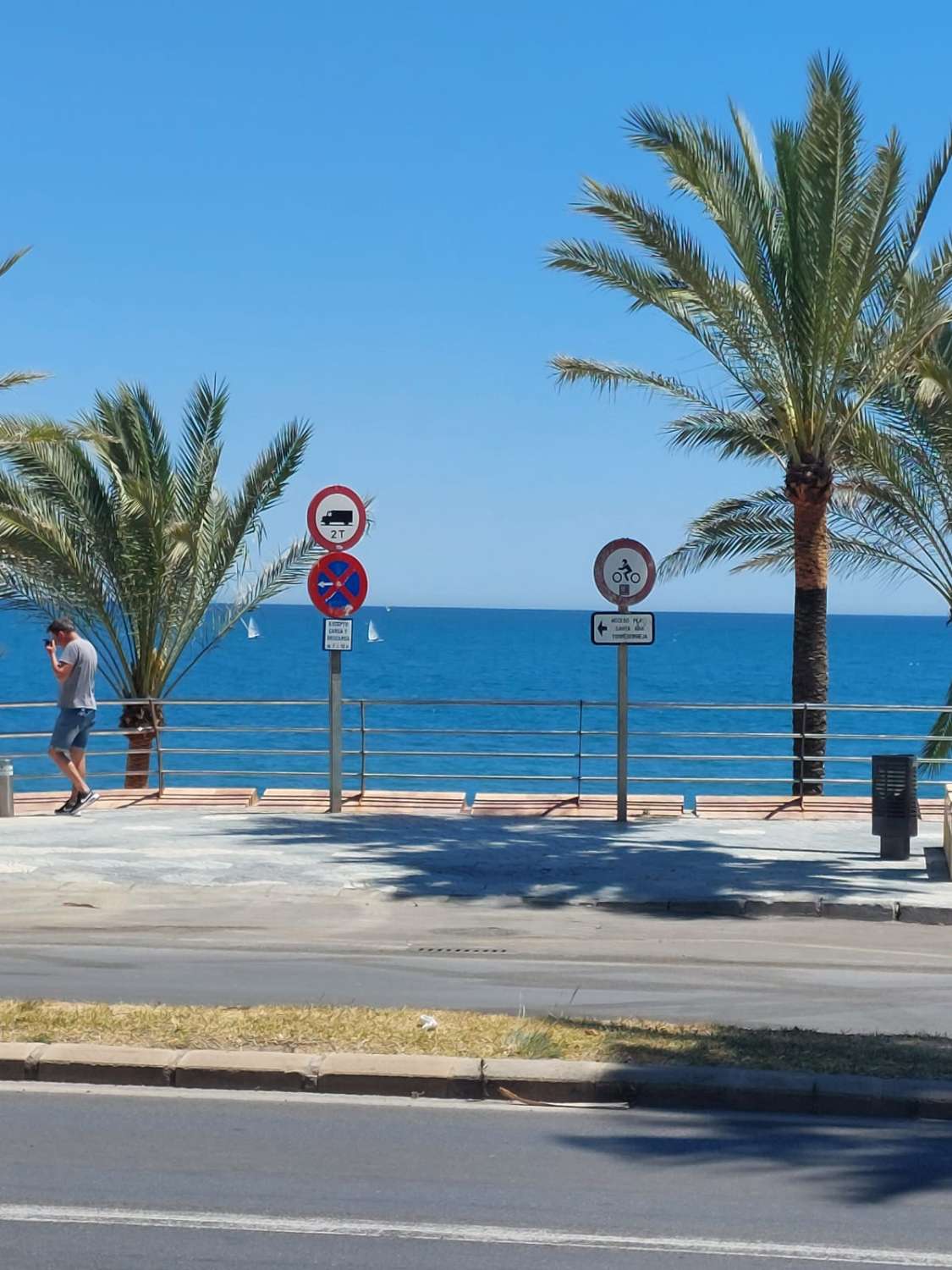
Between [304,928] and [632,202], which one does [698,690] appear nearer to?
[632,202]

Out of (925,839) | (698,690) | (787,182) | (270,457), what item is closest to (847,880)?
(925,839)

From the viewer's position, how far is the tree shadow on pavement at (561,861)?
487 inches

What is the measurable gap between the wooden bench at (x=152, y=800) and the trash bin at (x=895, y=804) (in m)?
6.49

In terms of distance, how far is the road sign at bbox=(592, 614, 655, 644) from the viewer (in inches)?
624

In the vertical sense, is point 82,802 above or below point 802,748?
below

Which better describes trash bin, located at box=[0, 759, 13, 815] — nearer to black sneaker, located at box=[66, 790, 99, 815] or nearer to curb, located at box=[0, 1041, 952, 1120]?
black sneaker, located at box=[66, 790, 99, 815]

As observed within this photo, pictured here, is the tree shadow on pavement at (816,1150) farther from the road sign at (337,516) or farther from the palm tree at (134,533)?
the palm tree at (134,533)

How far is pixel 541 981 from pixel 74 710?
796 centimetres

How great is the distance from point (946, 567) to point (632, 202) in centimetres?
674

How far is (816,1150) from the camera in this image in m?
6.15

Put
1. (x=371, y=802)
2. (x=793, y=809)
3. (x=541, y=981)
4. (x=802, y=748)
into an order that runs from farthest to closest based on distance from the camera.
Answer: (x=802, y=748), (x=793, y=809), (x=371, y=802), (x=541, y=981)

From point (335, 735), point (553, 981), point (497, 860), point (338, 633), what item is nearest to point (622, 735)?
point (497, 860)

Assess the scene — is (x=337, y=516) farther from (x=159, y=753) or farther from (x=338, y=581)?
(x=159, y=753)

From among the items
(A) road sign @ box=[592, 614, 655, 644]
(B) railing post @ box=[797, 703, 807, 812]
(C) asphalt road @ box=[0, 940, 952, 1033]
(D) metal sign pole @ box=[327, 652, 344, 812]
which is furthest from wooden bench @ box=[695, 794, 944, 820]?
(C) asphalt road @ box=[0, 940, 952, 1033]
